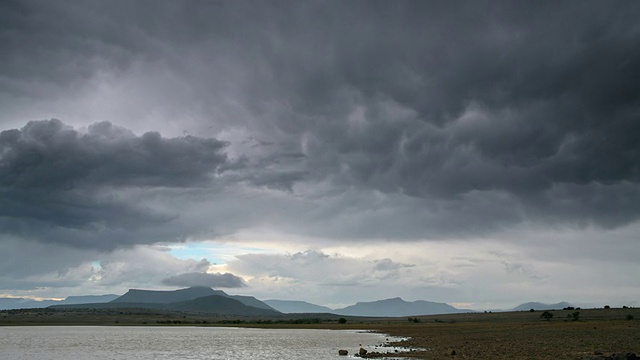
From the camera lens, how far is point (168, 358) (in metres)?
57.5

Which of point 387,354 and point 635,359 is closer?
point 635,359

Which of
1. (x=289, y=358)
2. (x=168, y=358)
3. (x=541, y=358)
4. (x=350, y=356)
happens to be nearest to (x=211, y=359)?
(x=168, y=358)

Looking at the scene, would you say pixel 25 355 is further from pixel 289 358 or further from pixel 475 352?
pixel 475 352

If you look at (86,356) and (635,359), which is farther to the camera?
(86,356)

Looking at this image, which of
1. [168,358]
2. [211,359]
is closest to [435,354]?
[211,359]

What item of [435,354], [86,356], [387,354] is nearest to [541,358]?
[435,354]

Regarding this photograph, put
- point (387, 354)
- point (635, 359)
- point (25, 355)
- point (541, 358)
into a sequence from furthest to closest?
point (25, 355) → point (387, 354) → point (541, 358) → point (635, 359)

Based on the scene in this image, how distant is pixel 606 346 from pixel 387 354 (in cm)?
2387

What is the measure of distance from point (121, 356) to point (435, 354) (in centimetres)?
3734

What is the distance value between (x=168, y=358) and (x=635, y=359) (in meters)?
47.0

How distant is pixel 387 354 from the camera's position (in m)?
57.3

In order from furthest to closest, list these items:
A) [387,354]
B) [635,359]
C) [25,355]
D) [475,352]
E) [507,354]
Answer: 1. [25,355]
2. [387,354]
3. [475,352]
4. [507,354]
5. [635,359]

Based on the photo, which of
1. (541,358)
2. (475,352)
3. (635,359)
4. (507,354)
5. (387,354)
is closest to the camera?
(635,359)

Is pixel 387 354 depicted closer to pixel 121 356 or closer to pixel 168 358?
pixel 168 358
